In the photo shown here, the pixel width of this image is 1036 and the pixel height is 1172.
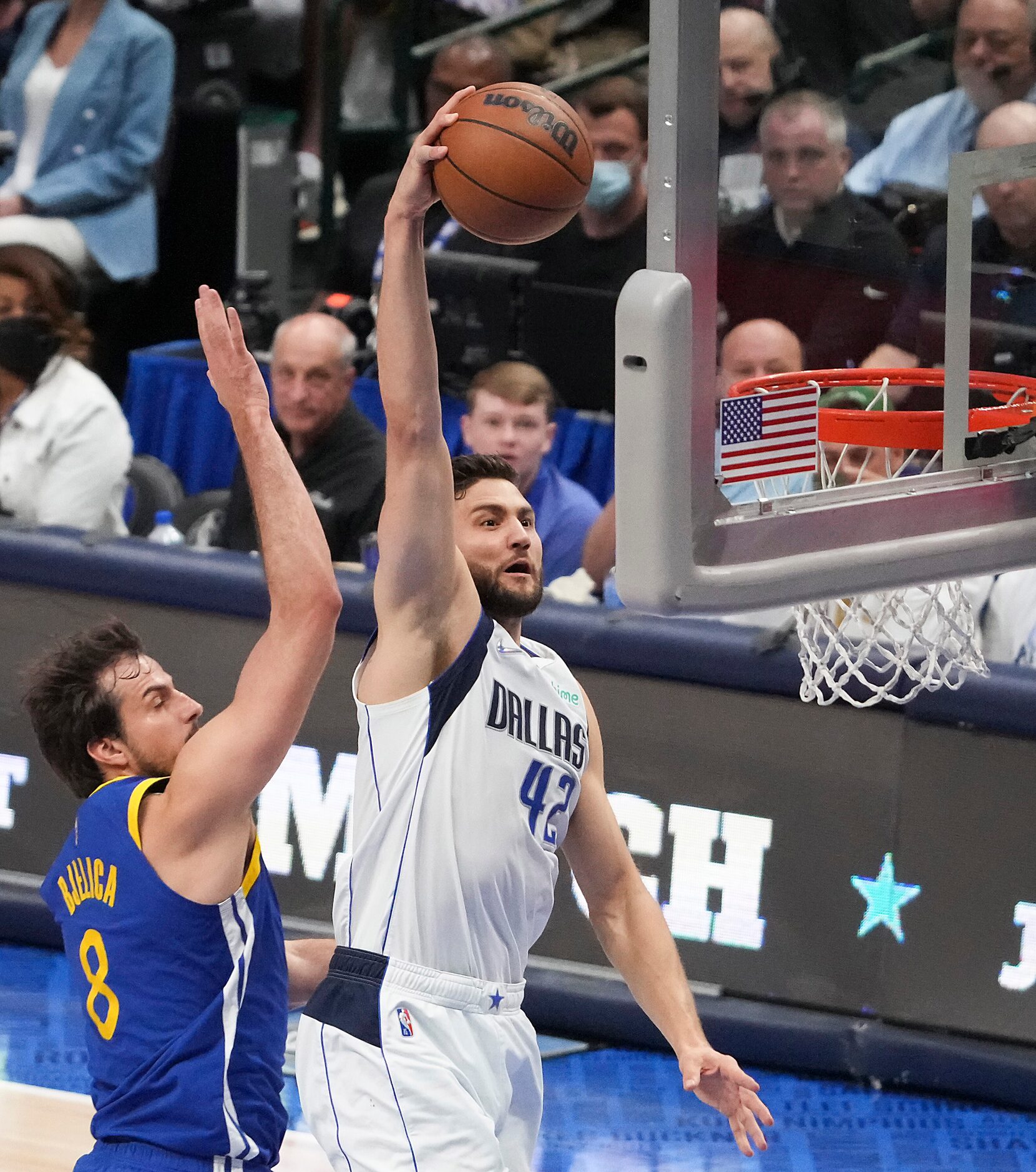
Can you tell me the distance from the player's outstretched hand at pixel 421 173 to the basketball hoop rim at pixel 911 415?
901 millimetres

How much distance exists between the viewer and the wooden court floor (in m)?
5.23

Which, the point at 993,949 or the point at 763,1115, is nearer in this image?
the point at 763,1115

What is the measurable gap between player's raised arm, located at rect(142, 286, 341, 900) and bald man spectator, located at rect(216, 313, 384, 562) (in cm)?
329

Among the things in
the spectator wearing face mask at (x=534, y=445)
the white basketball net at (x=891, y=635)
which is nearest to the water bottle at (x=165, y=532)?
the spectator wearing face mask at (x=534, y=445)

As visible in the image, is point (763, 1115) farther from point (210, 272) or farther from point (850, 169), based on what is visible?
point (210, 272)

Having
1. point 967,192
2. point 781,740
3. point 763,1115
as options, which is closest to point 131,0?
point 781,740

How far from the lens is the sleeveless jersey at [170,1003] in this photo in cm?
369

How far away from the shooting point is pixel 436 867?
3961 millimetres

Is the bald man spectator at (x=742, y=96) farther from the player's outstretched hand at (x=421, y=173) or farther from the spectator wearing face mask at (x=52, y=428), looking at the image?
the spectator wearing face mask at (x=52, y=428)

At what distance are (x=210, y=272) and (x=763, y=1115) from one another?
640 cm

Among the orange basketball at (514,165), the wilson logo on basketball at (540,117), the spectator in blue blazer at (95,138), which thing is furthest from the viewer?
the spectator in blue blazer at (95,138)

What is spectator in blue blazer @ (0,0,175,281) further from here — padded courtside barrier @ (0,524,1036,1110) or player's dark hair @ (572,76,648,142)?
padded courtside barrier @ (0,524,1036,1110)

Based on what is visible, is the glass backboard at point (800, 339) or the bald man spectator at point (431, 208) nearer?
the glass backboard at point (800, 339)

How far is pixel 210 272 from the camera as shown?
31.2ft
